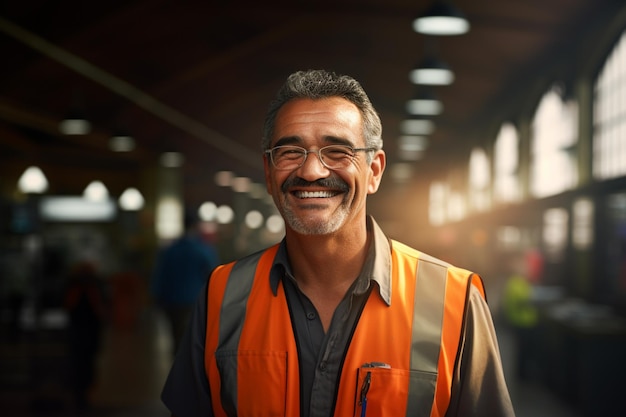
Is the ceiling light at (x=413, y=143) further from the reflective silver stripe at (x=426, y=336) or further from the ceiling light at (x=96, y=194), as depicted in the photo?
the reflective silver stripe at (x=426, y=336)

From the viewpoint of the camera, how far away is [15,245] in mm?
10242

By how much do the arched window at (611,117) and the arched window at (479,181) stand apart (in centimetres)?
958

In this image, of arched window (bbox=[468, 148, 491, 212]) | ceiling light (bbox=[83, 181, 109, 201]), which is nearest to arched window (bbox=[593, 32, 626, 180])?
arched window (bbox=[468, 148, 491, 212])

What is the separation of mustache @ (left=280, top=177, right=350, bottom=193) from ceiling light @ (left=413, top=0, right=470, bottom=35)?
706 cm

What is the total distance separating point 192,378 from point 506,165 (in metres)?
18.3

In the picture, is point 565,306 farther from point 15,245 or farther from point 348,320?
point 348,320

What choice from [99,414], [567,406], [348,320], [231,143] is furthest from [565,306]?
[231,143]

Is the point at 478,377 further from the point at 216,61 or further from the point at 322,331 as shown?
the point at 216,61

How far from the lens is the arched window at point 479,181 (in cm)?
2262

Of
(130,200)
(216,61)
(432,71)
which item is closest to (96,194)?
(130,200)

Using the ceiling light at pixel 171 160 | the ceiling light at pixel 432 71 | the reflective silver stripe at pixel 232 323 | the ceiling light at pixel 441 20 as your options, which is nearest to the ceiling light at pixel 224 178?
the ceiling light at pixel 171 160

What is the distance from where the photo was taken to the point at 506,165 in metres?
20.0

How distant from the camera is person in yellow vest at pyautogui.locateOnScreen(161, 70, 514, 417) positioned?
7.01 ft

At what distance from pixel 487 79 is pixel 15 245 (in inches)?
464
